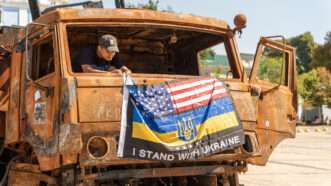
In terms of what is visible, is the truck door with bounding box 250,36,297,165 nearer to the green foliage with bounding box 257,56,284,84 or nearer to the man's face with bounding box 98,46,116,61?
the green foliage with bounding box 257,56,284,84

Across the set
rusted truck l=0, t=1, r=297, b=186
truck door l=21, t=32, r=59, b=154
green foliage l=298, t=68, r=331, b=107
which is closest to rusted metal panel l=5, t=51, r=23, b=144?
rusted truck l=0, t=1, r=297, b=186

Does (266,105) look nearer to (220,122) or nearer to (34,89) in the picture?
(220,122)

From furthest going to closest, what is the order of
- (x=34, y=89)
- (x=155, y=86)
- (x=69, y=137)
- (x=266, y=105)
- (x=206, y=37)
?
(x=206, y=37), (x=266, y=105), (x=34, y=89), (x=155, y=86), (x=69, y=137)

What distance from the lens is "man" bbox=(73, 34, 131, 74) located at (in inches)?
223

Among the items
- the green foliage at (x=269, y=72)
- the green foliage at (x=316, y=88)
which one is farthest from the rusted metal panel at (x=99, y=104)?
the green foliage at (x=316, y=88)

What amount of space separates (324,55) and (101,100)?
56636mm

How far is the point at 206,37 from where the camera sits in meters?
6.76

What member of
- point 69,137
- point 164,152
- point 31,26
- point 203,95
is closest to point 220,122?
point 203,95

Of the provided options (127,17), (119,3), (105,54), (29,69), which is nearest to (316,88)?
(119,3)

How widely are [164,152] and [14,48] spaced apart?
2298mm

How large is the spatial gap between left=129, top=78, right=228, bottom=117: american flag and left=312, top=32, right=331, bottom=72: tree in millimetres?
54529

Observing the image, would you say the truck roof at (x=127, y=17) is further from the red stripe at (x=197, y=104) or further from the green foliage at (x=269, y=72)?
the red stripe at (x=197, y=104)

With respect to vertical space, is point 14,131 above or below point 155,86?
below

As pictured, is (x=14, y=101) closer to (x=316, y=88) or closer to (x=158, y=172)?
(x=158, y=172)
